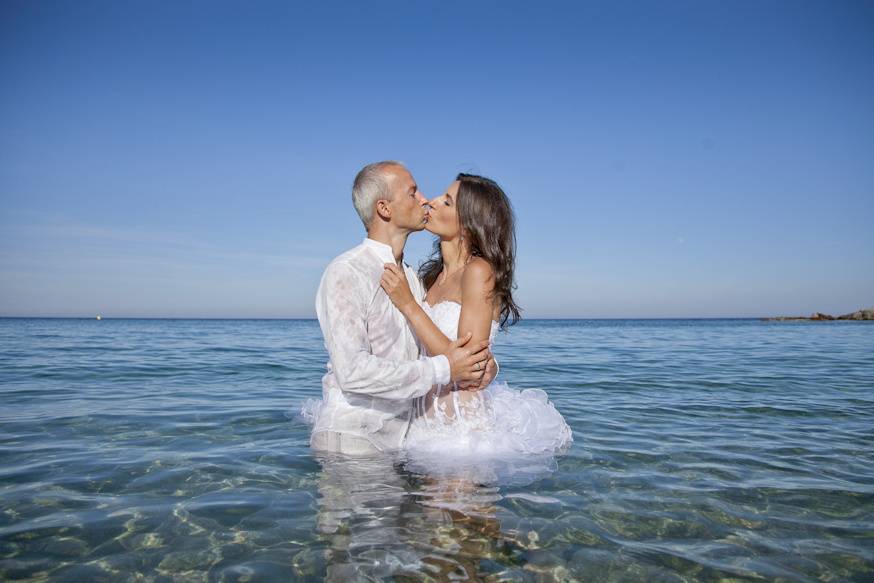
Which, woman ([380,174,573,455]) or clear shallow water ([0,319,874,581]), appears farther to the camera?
woman ([380,174,573,455])

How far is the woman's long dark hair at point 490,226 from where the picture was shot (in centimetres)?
513

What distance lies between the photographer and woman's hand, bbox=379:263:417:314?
4.16 metres

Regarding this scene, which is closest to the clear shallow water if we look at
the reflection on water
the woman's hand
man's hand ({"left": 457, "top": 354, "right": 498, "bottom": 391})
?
the reflection on water

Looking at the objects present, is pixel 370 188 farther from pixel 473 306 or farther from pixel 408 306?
pixel 473 306

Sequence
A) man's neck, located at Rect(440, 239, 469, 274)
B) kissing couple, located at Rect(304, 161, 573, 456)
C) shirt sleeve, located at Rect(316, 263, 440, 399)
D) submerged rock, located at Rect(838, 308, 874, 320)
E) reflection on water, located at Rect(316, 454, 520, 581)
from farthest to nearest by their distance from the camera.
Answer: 1. submerged rock, located at Rect(838, 308, 874, 320)
2. man's neck, located at Rect(440, 239, 469, 274)
3. kissing couple, located at Rect(304, 161, 573, 456)
4. shirt sleeve, located at Rect(316, 263, 440, 399)
5. reflection on water, located at Rect(316, 454, 520, 581)

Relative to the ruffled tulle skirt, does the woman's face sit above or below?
above

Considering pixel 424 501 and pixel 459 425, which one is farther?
pixel 459 425

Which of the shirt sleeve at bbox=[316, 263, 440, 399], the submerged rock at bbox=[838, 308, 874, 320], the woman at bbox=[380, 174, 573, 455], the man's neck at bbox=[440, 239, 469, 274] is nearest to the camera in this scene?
the shirt sleeve at bbox=[316, 263, 440, 399]

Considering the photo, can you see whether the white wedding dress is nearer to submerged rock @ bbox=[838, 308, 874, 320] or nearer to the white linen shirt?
the white linen shirt

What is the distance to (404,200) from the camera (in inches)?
178

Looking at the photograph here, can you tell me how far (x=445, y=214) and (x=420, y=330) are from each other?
1.43 meters

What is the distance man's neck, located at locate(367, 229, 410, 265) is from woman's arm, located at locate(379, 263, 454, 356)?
0.38 meters

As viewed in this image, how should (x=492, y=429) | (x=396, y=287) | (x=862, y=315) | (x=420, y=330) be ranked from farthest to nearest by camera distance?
(x=862, y=315) < (x=492, y=429) < (x=420, y=330) < (x=396, y=287)

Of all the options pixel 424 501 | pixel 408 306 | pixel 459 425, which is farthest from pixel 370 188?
pixel 424 501
